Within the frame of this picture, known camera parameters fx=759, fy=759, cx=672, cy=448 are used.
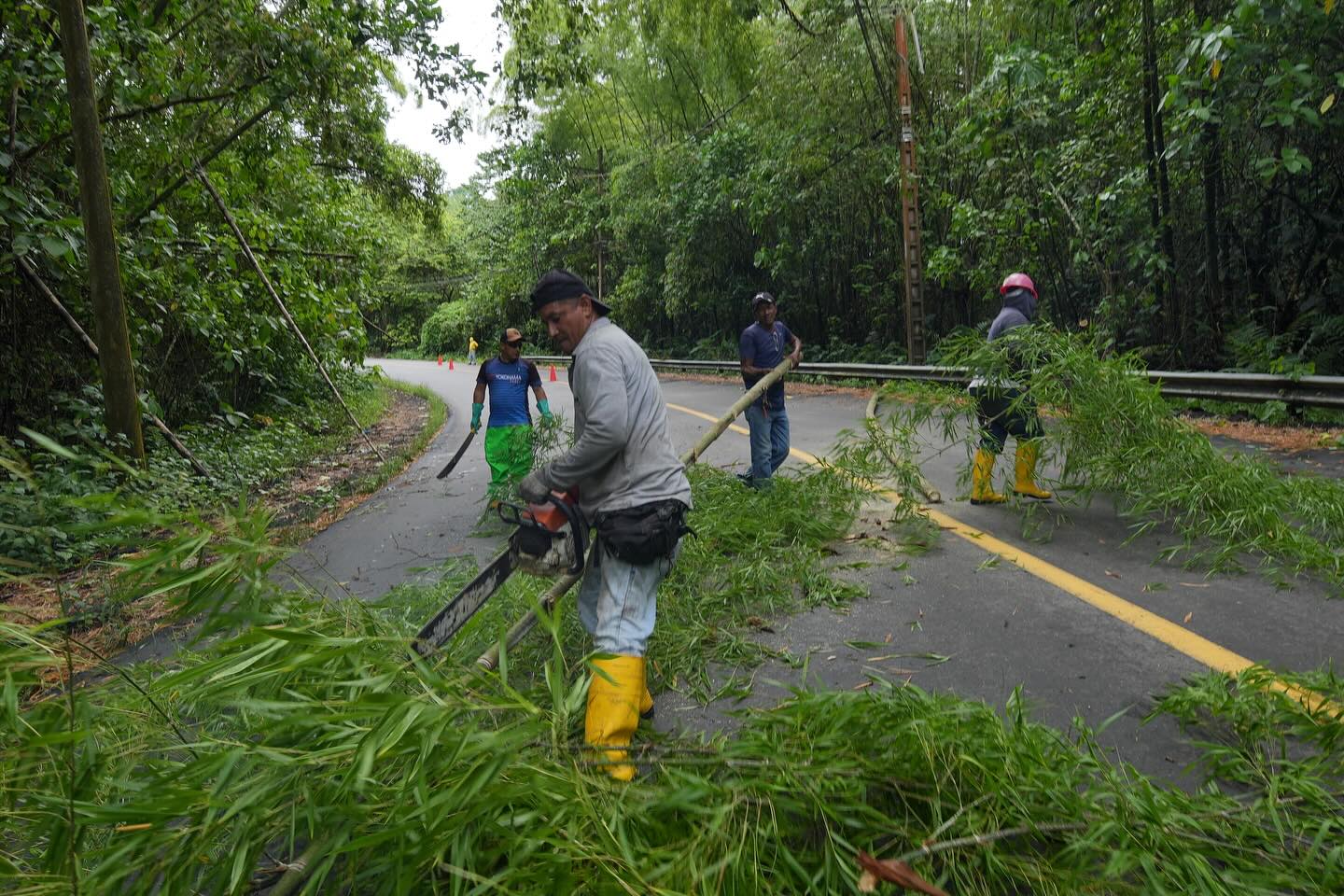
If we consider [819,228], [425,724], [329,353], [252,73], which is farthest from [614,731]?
[819,228]

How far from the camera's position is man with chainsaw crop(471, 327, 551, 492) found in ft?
22.6

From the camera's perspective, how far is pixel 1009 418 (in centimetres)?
543

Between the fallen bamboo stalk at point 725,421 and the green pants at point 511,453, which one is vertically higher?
the fallen bamboo stalk at point 725,421

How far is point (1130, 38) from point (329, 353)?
1358 cm

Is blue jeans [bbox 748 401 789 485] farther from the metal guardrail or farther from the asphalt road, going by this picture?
the metal guardrail

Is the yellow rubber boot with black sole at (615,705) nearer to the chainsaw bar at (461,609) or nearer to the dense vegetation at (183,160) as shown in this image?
the chainsaw bar at (461,609)

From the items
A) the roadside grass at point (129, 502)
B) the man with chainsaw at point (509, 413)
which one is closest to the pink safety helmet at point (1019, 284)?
the man with chainsaw at point (509, 413)

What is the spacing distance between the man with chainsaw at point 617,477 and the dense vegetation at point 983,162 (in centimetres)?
684

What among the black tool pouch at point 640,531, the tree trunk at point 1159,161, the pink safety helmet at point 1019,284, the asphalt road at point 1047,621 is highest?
the tree trunk at point 1159,161

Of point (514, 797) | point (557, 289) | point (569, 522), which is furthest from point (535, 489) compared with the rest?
point (514, 797)

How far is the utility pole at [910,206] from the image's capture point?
14273 millimetres

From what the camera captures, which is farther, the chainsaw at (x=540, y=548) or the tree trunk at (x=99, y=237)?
the tree trunk at (x=99, y=237)

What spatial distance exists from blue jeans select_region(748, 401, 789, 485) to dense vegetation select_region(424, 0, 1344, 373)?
3.94 metres

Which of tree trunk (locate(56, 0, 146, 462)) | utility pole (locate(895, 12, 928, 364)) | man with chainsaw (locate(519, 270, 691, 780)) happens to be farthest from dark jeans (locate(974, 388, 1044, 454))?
utility pole (locate(895, 12, 928, 364))
